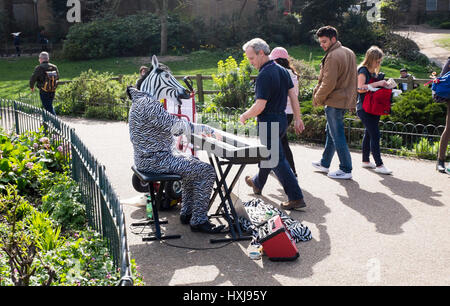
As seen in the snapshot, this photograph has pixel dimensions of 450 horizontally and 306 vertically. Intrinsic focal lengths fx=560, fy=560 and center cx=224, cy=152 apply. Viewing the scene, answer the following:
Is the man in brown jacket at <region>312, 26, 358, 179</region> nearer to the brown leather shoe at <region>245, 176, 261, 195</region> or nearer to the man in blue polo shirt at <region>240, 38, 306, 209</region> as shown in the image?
the man in blue polo shirt at <region>240, 38, 306, 209</region>

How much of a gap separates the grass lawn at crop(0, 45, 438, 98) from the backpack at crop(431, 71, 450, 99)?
13.9m

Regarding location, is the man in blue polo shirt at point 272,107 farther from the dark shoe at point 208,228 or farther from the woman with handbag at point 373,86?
the woman with handbag at point 373,86

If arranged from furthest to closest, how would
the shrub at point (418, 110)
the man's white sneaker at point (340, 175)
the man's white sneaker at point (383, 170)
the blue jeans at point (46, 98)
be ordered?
the blue jeans at point (46, 98) → the shrub at point (418, 110) → the man's white sneaker at point (383, 170) → the man's white sneaker at point (340, 175)

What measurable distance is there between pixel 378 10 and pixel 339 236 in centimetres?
2753

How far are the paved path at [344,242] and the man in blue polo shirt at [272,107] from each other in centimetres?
44

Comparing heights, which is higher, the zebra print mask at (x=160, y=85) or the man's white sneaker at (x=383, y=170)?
the zebra print mask at (x=160, y=85)

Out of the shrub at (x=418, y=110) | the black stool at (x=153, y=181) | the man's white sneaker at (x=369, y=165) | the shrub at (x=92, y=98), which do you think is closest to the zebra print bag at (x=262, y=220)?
the black stool at (x=153, y=181)

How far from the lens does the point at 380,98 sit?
8109mm

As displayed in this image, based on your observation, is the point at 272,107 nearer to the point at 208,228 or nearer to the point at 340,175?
the point at 208,228

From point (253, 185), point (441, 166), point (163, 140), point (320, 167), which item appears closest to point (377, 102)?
point (320, 167)

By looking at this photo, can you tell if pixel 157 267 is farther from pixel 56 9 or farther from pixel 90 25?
pixel 56 9

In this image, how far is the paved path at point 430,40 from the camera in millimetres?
27531

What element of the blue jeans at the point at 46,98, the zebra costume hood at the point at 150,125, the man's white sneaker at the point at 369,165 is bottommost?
the man's white sneaker at the point at 369,165

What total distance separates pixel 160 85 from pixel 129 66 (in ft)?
73.5
